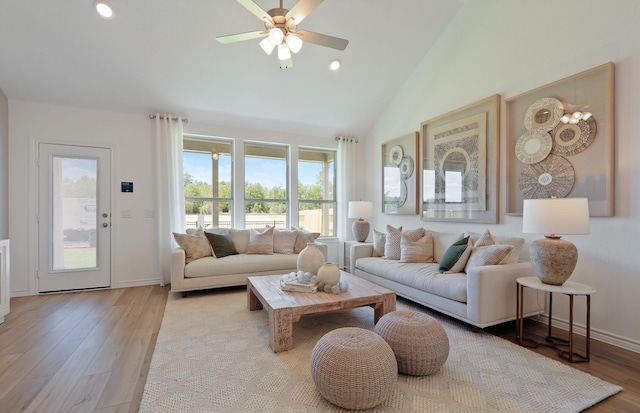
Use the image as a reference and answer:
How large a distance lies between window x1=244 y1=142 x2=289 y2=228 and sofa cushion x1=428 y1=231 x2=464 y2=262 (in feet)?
8.75

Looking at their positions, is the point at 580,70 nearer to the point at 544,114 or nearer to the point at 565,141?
the point at 544,114

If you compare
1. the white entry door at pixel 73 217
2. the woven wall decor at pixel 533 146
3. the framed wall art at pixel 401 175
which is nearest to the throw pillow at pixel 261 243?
the white entry door at pixel 73 217

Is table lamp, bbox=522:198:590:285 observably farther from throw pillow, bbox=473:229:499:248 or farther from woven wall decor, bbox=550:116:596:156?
woven wall decor, bbox=550:116:596:156

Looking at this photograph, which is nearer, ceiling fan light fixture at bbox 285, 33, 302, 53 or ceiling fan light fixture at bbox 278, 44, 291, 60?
ceiling fan light fixture at bbox 285, 33, 302, 53

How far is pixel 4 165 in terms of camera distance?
3.55 meters

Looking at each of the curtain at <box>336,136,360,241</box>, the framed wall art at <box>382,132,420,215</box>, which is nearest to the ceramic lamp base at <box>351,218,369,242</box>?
the framed wall art at <box>382,132,420,215</box>

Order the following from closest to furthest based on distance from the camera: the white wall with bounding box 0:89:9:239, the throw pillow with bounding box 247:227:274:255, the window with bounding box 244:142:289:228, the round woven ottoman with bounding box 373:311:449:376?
1. the round woven ottoman with bounding box 373:311:449:376
2. the white wall with bounding box 0:89:9:239
3. the throw pillow with bounding box 247:227:274:255
4. the window with bounding box 244:142:289:228

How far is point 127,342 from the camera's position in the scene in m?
2.39

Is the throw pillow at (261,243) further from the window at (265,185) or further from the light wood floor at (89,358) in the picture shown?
the light wood floor at (89,358)

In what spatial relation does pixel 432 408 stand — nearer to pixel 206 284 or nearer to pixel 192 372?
pixel 192 372

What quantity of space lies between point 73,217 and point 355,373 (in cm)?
438

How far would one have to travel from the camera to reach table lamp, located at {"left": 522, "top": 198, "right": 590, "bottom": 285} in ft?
6.84

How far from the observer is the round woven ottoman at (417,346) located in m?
1.80

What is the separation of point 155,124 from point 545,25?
4.90 meters
